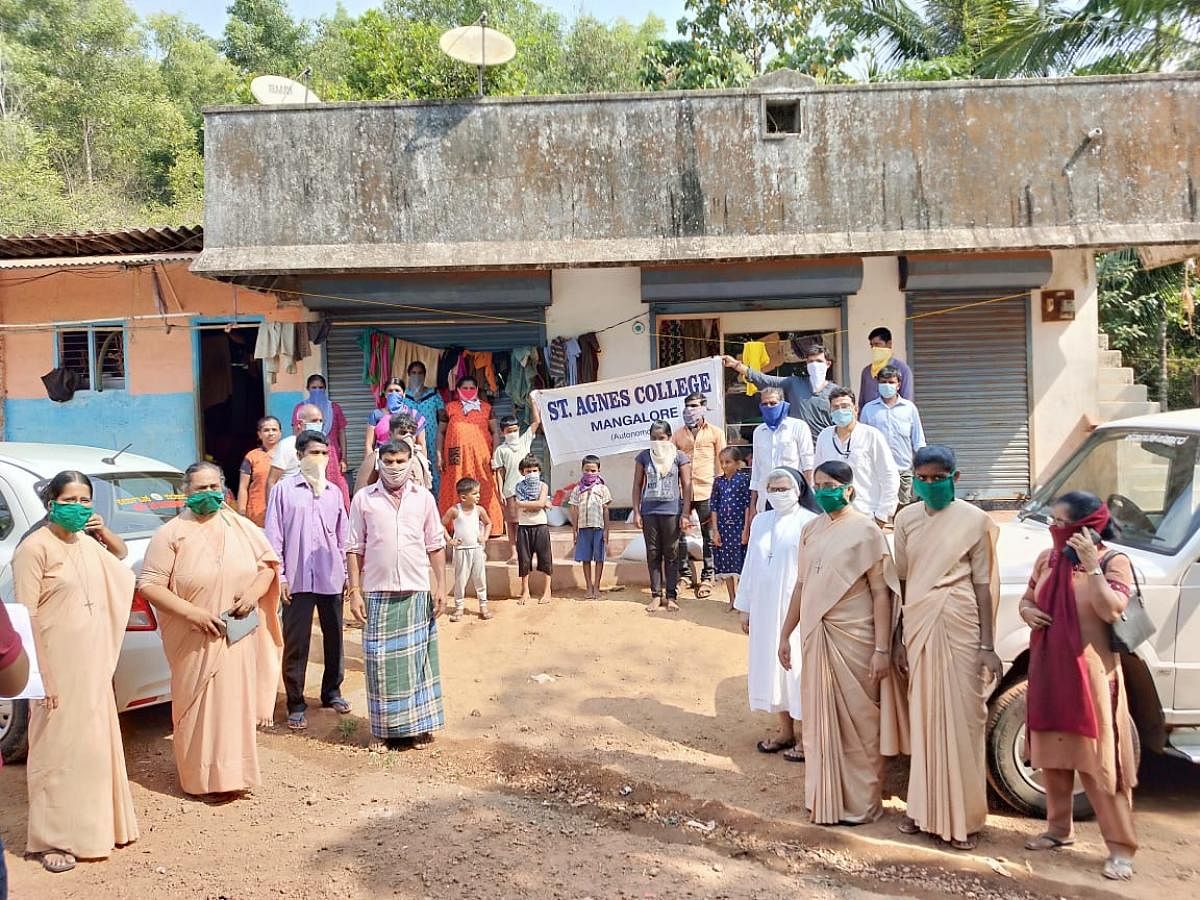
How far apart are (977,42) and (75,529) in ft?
62.8

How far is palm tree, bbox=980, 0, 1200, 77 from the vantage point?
15.2m

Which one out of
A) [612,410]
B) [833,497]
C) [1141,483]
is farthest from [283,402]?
[1141,483]

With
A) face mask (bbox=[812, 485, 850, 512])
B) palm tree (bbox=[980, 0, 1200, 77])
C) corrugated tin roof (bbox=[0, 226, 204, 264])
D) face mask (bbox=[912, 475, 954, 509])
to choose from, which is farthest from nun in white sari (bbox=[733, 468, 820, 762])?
palm tree (bbox=[980, 0, 1200, 77])

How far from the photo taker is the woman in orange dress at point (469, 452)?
32.0ft

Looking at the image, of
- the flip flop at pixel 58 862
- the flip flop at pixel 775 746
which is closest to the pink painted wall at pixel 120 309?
the flip flop at pixel 58 862

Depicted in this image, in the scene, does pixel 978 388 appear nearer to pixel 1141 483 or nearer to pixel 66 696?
pixel 1141 483

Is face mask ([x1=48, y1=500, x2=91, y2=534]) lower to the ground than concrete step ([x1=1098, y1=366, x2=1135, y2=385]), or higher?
lower

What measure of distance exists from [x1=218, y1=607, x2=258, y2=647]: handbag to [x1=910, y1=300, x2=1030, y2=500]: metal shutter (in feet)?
24.9

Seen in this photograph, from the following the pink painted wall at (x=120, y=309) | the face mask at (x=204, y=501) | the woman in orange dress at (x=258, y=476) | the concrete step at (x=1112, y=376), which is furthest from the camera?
the pink painted wall at (x=120, y=309)

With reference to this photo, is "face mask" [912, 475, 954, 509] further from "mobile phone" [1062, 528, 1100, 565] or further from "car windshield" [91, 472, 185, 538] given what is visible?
"car windshield" [91, 472, 185, 538]

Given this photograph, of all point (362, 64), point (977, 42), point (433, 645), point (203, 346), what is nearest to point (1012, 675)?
point (433, 645)

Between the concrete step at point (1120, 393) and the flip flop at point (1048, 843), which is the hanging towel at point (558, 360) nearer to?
the concrete step at point (1120, 393)

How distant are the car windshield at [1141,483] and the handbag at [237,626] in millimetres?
4304

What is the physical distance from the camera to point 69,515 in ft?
14.4
